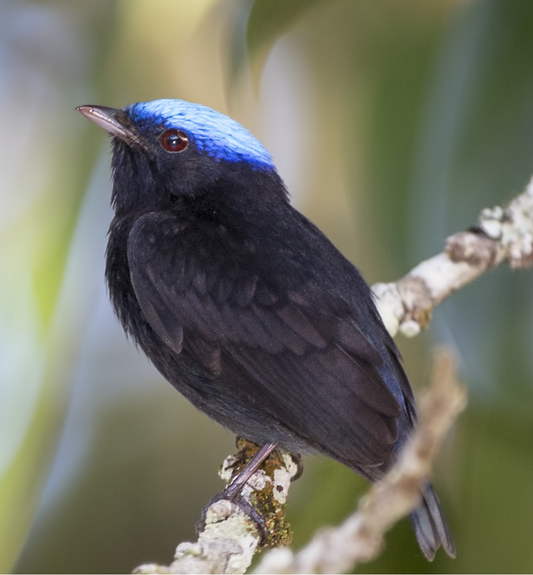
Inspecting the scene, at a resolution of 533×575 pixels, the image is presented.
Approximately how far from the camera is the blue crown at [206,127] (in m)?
3.24

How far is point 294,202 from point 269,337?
6.53 feet

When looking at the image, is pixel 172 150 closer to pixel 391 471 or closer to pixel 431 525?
pixel 391 471

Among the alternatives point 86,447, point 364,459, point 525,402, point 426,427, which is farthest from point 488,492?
point 426,427

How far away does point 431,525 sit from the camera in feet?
9.58

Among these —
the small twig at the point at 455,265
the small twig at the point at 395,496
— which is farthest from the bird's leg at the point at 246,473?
the small twig at the point at 395,496

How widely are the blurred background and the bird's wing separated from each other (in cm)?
83

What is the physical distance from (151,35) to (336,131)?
120cm

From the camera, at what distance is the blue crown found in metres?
3.24

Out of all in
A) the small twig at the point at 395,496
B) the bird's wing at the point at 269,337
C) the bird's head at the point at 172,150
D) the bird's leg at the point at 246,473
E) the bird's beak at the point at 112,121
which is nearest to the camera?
the small twig at the point at 395,496

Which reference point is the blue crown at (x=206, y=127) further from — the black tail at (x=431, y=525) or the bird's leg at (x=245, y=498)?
the black tail at (x=431, y=525)

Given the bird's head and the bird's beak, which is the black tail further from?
the bird's beak

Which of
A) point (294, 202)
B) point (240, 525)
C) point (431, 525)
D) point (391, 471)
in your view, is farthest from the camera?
point (294, 202)

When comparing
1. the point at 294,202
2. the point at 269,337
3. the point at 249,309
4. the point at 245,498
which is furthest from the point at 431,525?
the point at 294,202

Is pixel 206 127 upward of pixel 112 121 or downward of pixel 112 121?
downward
